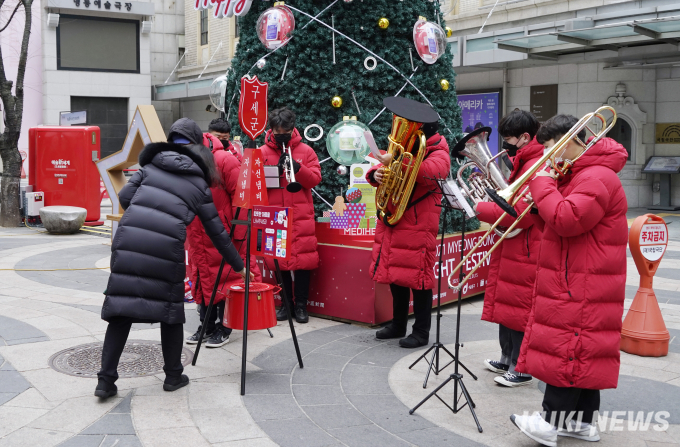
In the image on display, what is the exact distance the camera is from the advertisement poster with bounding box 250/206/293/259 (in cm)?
477

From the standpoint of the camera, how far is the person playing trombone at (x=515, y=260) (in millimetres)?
4582

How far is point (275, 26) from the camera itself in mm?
6820

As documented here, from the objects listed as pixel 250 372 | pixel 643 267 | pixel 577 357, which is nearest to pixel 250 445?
pixel 250 372

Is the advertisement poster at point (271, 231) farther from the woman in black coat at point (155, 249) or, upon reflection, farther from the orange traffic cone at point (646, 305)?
the orange traffic cone at point (646, 305)

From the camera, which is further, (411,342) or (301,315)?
(301,315)

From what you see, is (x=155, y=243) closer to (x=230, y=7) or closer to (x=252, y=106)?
(x=252, y=106)

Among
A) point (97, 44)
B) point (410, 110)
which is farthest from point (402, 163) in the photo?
point (97, 44)

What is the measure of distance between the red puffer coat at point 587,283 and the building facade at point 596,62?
1056 cm

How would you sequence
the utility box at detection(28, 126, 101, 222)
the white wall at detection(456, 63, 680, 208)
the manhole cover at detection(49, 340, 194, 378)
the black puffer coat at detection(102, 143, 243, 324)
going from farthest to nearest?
the white wall at detection(456, 63, 680, 208) → the utility box at detection(28, 126, 101, 222) → the manhole cover at detection(49, 340, 194, 378) → the black puffer coat at detection(102, 143, 243, 324)

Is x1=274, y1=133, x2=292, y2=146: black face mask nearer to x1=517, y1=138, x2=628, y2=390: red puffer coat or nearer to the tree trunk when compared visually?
x1=517, y1=138, x2=628, y2=390: red puffer coat

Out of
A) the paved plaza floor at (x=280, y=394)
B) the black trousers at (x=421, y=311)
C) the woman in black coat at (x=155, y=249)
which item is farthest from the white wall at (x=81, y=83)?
the woman in black coat at (x=155, y=249)

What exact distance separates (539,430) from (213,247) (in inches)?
122

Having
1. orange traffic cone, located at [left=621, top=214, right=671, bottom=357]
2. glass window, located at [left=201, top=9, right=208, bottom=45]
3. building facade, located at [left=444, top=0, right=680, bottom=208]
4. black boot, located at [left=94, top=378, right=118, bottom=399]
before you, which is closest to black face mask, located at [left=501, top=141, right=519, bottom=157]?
orange traffic cone, located at [left=621, top=214, right=671, bottom=357]

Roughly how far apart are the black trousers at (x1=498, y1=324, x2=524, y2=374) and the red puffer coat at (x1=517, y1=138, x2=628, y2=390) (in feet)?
3.95
